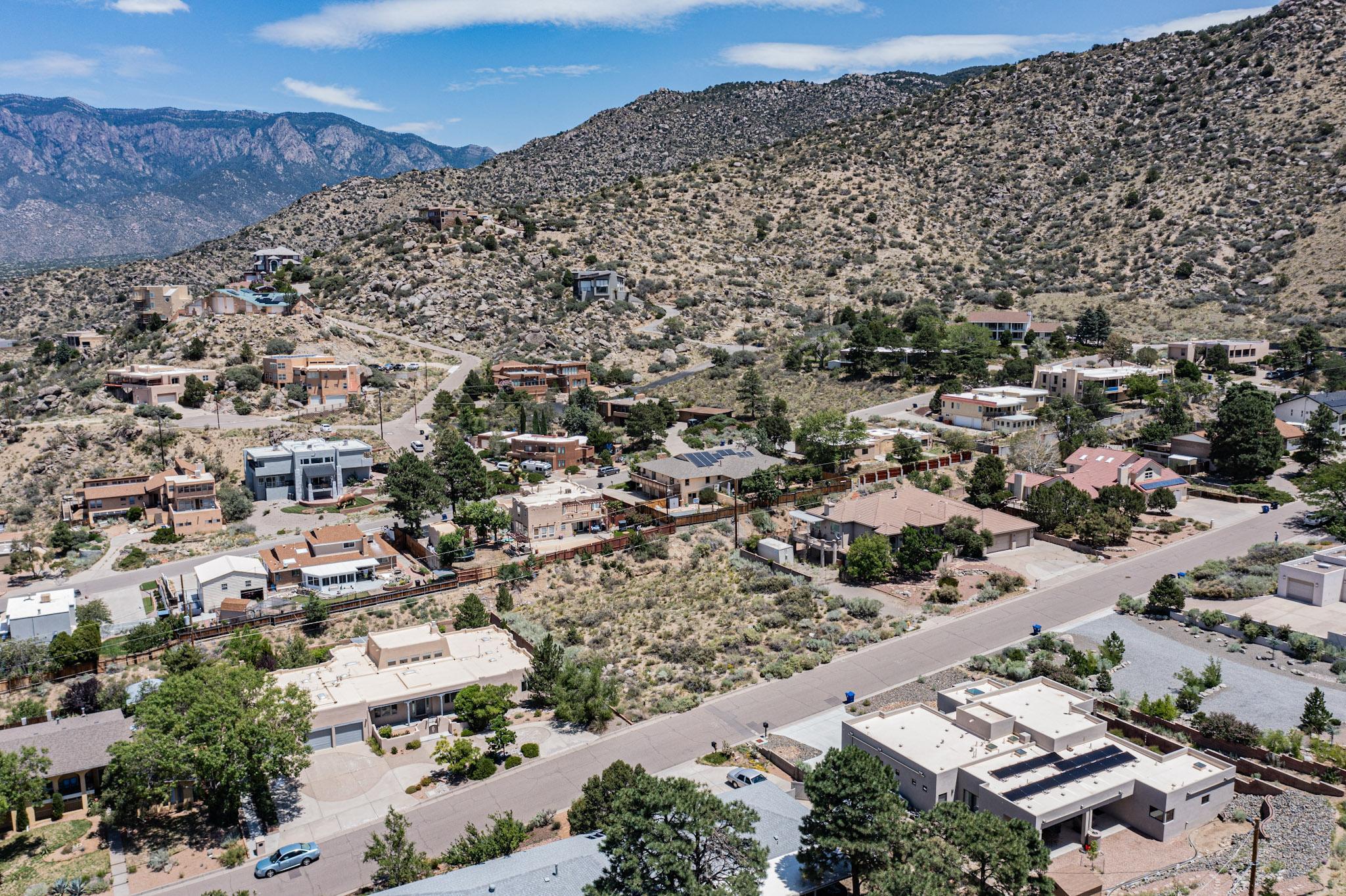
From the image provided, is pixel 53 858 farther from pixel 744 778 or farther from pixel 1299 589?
pixel 1299 589

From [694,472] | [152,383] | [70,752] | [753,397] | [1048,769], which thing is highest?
[152,383]

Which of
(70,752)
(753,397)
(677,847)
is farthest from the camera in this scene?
(753,397)

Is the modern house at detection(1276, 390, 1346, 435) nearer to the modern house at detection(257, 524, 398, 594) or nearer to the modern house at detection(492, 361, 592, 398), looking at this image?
the modern house at detection(492, 361, 592, 398)

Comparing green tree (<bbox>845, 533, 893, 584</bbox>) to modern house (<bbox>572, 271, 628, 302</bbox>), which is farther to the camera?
modern house (<bbox>572, 271, 628, 302</bbox>)

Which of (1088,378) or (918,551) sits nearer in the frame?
(918,551)

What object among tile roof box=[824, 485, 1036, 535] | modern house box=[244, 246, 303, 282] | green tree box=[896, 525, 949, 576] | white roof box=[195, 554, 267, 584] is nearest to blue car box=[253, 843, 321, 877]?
white roof box=[195, 554, 267, 584]

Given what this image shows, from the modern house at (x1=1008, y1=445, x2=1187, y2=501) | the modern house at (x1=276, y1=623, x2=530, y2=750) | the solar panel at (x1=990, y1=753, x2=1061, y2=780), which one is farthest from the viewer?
the modern house at (x1=1008, y1=445, x2=1187, y2=501)

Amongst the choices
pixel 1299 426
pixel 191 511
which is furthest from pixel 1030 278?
pixel 191 511

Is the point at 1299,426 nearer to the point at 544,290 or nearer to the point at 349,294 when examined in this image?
the point at 544,290

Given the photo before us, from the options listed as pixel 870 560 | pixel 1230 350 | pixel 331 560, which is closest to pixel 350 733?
pixel 331 560
